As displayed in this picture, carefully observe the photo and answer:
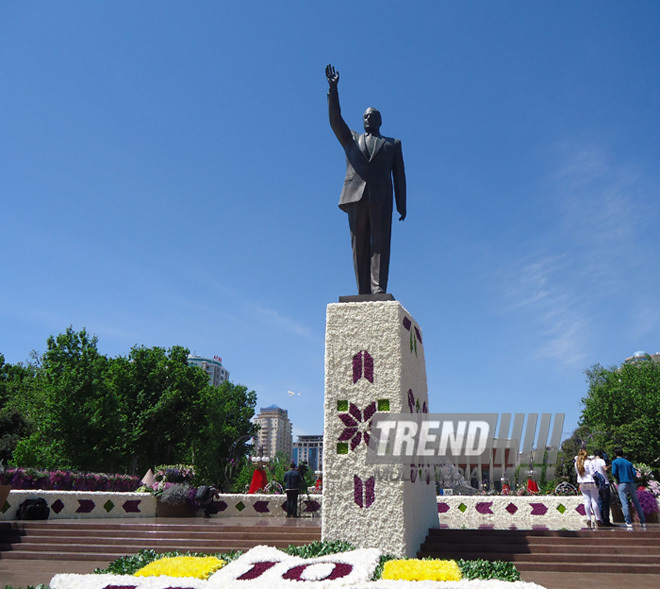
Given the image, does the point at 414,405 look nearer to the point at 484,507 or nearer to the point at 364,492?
the point at 364,492

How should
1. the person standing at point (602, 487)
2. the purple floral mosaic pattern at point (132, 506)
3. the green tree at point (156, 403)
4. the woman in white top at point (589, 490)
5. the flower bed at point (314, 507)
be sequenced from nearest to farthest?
1. the woman in white top at point (589, 490)
2. the person standing at point (602, 487)
3. the flower bed at point (314, 507)
4. the purple floral mosaic pattern at point (132, 506)
5. the green tree at point (156, 403)

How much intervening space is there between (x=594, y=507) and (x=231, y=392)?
3255 centimetres

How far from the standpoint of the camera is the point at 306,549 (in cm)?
727

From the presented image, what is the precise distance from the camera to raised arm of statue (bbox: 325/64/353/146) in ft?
29.8

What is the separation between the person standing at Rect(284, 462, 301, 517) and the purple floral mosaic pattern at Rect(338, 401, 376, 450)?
18.3ft

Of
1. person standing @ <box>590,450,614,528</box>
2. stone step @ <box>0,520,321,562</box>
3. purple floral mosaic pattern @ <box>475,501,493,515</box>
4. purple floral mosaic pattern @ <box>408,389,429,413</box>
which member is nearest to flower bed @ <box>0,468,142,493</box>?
stone step @ <box>0,520,321,562</box>

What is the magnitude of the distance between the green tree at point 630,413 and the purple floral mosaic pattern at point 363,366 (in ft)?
85.5

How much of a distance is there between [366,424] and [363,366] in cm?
85

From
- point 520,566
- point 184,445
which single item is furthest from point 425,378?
point 184,445

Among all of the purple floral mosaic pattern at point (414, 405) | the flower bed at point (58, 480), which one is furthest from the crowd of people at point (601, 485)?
the flower bed at point (58, 480)

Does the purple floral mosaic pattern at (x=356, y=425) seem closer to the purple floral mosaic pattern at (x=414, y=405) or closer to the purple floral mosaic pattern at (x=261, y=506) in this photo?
the purple floral mosaic pattern at (x=414, y=405)

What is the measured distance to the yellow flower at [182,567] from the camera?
611 cm

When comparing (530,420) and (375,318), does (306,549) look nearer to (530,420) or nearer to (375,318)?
(375,318)

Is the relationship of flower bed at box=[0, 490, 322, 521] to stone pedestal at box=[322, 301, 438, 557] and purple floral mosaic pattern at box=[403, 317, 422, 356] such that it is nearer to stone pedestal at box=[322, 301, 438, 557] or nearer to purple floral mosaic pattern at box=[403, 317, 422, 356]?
stone pedestal at box=[322, 301, 438, 557]
